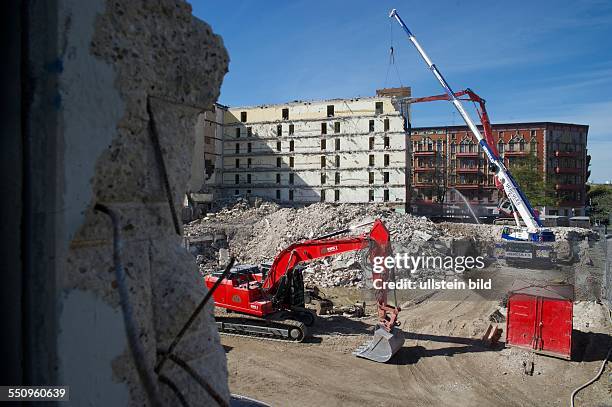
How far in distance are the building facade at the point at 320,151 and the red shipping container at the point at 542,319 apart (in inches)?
1406

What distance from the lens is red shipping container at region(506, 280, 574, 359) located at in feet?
34.9

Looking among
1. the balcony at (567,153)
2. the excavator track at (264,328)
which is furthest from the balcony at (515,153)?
the excavator track at (264,328)

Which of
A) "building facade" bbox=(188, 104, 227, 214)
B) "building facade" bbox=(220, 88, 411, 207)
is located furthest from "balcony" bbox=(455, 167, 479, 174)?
"building facade" bbox=(188, 104, 227, 214)

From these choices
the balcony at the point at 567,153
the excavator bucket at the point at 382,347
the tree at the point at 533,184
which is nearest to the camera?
the excavator bucket at the point at 382,347

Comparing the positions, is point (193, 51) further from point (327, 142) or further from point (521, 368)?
point (327, 142)

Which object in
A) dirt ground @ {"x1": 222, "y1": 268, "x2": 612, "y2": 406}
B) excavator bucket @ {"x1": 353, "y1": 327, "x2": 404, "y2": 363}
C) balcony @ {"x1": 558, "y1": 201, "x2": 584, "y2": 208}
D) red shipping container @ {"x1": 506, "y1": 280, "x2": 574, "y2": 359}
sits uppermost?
balcony @ {"x1": 558, "y1": 201, "x2": 584, "y2": 208}

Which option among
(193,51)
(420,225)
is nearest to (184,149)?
(193,51)

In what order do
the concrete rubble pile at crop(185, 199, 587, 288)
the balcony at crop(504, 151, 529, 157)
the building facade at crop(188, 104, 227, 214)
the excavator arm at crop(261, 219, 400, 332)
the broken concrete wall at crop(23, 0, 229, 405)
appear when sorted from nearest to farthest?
the broken concrete wall at crop(23, 0, 229, 405) → the excavator arm at crop(261, 219, 400, 332) → the concrete rubble pile at crop(185, 199, 587, 288) → the building facade at crop(188, 104, 227, 214) → the balcony at crop(504, 151, 529, 157)

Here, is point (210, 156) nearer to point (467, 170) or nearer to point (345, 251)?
point (467, 170)

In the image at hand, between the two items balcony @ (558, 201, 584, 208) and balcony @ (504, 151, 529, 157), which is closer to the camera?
balcony @ (558, 201, 584, 208)

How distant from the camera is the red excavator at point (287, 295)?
464 inches

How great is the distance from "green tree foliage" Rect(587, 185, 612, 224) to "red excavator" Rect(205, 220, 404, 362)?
3860cm

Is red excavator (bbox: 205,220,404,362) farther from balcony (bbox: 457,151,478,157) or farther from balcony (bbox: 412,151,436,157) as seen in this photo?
balcony (bbox: 457,151,478,157)

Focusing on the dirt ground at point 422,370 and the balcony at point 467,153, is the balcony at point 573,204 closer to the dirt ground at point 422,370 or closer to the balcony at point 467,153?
the balcony at point 467,153
